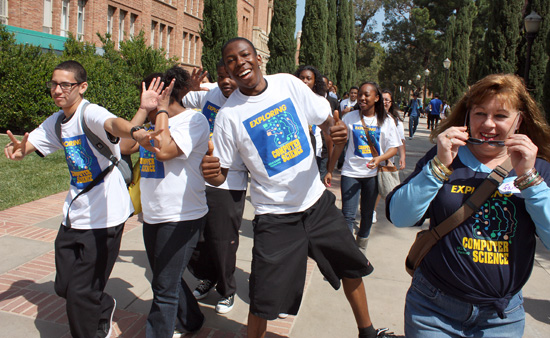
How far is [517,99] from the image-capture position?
2.10 metres

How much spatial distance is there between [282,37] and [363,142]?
19160 millimetres

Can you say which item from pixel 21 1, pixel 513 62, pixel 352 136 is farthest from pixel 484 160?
pixel 21 1

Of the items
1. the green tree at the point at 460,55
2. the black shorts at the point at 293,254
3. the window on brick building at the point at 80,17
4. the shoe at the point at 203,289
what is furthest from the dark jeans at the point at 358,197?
the green tree at the point at 460,55

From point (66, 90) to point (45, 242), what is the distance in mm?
2894

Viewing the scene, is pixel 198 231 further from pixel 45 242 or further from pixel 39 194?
pixel 39 194

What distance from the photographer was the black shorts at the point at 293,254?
284cm

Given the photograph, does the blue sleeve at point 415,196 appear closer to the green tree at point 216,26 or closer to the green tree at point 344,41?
the green tree at point 216,26

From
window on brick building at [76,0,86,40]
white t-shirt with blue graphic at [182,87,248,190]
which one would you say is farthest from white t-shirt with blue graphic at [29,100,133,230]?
window on brick building at [76,0,86,40]

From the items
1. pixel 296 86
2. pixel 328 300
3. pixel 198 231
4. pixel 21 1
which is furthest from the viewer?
pixel 21 1

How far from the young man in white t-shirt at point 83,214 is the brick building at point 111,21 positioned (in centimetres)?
1868

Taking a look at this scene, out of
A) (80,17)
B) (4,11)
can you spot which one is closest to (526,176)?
(4,11)

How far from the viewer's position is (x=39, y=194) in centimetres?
757

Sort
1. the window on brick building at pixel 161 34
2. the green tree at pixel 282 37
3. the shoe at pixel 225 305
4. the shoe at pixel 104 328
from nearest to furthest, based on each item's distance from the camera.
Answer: the shoe at pixel 104 328 → the shoe at pixel 225 305 → the green tree at pixel 282 37 → the window on brick building at pixel 161 34

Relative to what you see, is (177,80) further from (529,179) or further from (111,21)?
(111,21)
